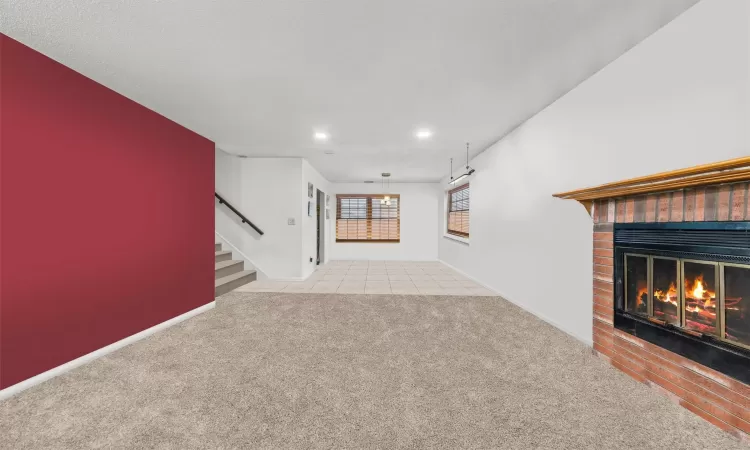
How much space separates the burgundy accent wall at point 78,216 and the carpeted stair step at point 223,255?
6.12ft

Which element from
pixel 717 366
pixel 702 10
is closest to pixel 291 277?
pixel 717 366

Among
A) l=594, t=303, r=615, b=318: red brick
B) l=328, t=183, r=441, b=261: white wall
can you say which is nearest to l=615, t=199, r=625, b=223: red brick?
l=594, t=303, r=615, b=318: red brick

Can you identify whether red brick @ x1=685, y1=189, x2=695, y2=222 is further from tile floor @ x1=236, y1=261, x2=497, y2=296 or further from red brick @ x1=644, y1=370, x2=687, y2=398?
tile floor @ x1=236, y1=261, x2=497, y2=296

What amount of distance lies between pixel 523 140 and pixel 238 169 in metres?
5.11

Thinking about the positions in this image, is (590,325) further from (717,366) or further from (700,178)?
(700,178)

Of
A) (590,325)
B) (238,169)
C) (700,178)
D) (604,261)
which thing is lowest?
(590,325)

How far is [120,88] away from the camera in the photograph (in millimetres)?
2682

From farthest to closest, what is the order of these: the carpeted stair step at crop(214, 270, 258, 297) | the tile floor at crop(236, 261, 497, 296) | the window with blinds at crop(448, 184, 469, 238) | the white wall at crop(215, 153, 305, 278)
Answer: the window with blinds at crop(448, 184, 469, 238) < the white wall at crop(215, 153, 305, 278) < the tile floor at crop(236, 261, 497, 296) < the carpeted stair step at crop(214, 270, 258, 297)

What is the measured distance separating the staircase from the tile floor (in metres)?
0.14

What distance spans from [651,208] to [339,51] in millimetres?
2551

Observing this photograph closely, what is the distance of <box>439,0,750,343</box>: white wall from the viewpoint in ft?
5.41

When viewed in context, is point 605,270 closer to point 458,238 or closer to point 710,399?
point 710,399

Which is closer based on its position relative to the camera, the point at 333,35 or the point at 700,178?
the point at 700,178

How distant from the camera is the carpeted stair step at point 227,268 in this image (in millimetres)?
4930
